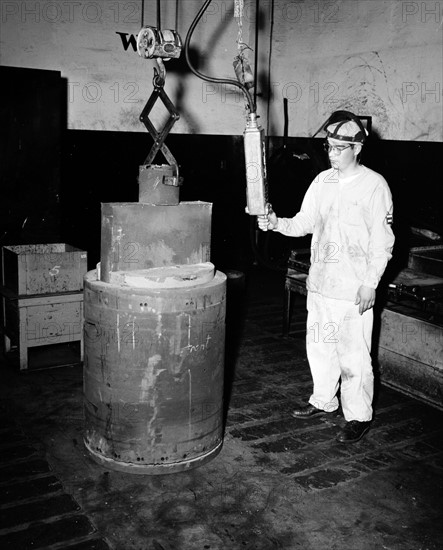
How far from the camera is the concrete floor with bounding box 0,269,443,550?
2215mm

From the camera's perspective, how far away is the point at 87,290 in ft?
8.47

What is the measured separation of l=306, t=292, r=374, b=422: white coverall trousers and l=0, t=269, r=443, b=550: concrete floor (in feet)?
0.72

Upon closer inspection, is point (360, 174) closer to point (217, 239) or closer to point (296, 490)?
point (296, 490)

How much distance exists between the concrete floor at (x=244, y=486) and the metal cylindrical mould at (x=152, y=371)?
123 millimetres

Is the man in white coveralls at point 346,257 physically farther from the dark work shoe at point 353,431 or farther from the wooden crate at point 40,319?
the wooden crate at point 40,319

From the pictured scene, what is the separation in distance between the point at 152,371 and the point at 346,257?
1.15 m

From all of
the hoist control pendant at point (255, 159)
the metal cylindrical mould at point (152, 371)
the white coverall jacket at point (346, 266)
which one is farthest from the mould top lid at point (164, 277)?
the white coverall jacket at point (346, 266)

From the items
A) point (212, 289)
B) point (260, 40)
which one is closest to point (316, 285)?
point (212, 289)

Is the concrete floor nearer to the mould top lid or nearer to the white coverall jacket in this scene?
the white coverall jacket

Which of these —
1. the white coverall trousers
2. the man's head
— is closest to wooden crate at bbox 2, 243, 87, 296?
the white coverall trousers

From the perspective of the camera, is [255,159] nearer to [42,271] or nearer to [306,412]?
[306,412]

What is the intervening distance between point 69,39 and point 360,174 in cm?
358

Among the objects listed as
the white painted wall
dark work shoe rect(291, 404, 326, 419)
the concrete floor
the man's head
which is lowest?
the concrete floor

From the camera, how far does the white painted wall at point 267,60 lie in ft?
16.8
